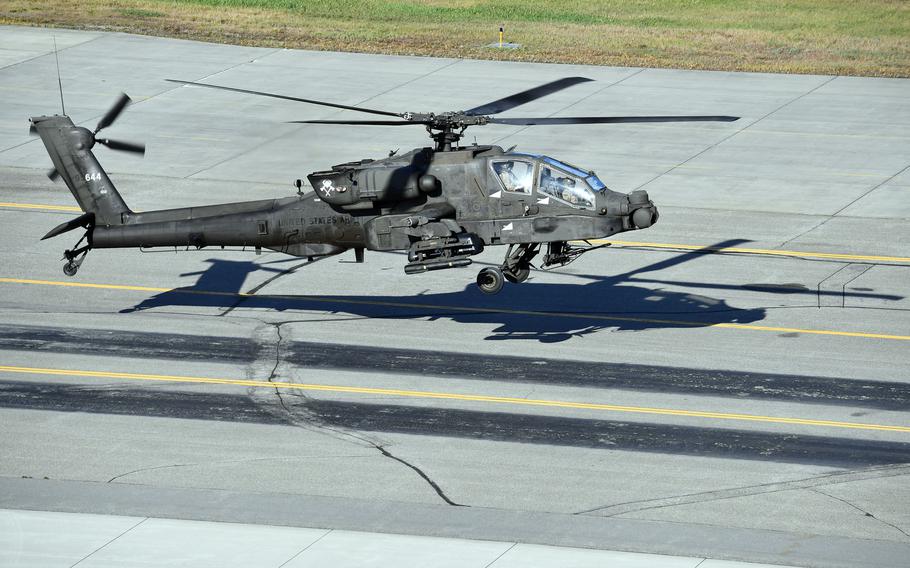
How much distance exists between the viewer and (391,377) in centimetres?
2409

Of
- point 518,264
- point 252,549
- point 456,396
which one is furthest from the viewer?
point 518,264

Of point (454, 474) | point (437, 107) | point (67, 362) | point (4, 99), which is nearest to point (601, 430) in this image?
point (454, 474)

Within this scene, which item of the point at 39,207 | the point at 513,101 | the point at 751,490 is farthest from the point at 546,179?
the point at 39,207

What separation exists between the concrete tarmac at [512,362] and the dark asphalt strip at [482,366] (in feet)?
0.21

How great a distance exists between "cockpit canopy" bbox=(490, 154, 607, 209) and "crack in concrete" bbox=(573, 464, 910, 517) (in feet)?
21.5

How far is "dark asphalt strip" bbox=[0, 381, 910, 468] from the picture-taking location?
20.9 m

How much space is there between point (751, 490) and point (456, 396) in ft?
18.7

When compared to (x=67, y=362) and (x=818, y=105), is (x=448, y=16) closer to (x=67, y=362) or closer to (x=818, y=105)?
(x=818, y=105)

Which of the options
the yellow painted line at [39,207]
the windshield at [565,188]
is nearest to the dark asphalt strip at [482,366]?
the windshield at [565,188]

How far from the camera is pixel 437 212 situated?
80.7ft

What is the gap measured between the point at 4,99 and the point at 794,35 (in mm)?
30323

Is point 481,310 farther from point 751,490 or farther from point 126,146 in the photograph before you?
point 751,490

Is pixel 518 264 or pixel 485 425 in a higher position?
pixel 518 264

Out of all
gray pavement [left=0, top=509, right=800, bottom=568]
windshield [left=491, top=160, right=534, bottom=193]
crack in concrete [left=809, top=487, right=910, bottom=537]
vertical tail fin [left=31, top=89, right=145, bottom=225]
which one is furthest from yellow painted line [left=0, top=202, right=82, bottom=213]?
crack in concrete [left=809, top=487, right=910, bottom=537]
